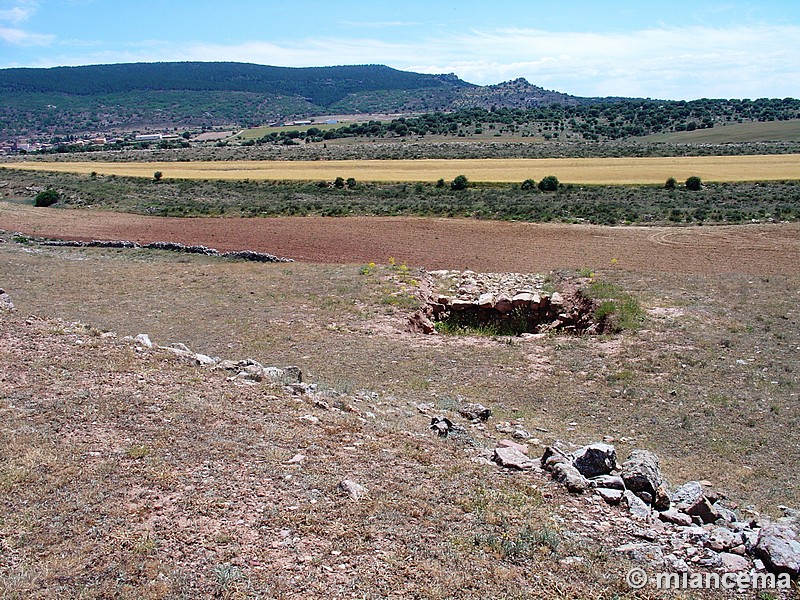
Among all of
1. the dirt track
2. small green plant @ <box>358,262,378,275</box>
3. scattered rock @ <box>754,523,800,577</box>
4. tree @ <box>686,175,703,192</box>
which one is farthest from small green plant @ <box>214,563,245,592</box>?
tree @ <box>686,175,703,192</box>

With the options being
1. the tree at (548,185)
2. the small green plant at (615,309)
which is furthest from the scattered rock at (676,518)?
the tree at (548,185)

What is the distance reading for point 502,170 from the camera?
183ft

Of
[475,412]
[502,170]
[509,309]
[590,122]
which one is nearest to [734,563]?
[475,412]

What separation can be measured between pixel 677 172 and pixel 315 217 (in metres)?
30.1

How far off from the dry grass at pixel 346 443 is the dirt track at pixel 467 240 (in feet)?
30.7

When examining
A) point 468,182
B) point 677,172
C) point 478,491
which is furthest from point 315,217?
point 478,491

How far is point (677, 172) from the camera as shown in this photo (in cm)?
5053

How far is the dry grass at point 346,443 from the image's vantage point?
5.35 meters

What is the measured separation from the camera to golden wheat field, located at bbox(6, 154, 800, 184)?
49.1 meters

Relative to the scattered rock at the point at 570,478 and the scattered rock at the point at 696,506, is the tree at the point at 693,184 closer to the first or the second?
the scattered rock at the point at 696,506

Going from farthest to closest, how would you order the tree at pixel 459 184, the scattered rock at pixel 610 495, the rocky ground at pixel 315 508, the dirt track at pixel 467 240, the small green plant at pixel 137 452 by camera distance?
the tree at pixel 459 184 < the dirt track at pixel 467 240 < the small green plant at pixel 137 452 < the scattered rock at pixel 610 495 < the rocky ground at pixel 315 508

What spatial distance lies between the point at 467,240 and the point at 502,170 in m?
26.3

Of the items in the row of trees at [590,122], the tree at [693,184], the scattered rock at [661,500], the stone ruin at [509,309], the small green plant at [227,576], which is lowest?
the stone ruin at [509,309]

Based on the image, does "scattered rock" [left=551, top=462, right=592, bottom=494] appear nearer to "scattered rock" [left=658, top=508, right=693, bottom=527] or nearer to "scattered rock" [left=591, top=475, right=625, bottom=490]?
"scattered rock" [left=591, top=475, right=625, bottom=490]
